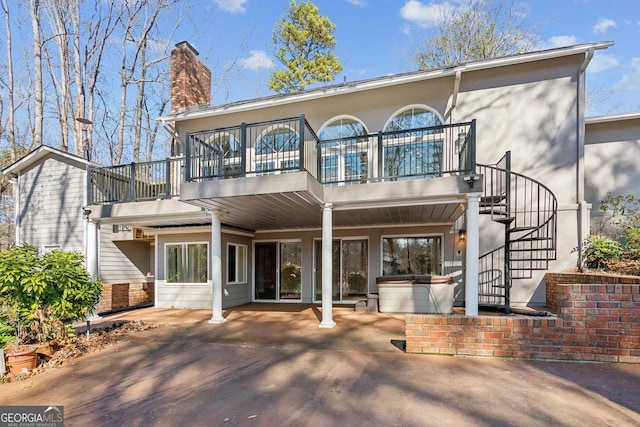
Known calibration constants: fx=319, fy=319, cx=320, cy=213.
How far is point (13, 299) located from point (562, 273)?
10286 mm

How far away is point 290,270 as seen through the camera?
9.91 metres

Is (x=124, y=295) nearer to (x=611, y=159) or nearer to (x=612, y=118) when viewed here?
(x=611, y=159)

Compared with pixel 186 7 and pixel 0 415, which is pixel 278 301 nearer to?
pixel 0 415

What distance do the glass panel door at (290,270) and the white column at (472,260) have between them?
5.39 m

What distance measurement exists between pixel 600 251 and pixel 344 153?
6.00 m

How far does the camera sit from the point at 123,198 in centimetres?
842

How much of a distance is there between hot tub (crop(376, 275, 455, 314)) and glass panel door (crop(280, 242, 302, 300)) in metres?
2.82

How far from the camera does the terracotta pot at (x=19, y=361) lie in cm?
436

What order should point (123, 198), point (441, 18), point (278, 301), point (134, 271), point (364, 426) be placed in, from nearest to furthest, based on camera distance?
point (364, 426) → point (123, 198) → point (278, 301) → point (134, 271) → point (441, 18)

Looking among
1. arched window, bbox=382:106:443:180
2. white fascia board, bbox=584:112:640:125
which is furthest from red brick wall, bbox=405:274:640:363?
white fascia board, bbox=584:112:640:125

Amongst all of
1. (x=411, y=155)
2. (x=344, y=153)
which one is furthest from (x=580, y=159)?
(x=344, y=153)

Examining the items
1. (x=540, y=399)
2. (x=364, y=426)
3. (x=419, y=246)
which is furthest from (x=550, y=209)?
(x=364, y=426)

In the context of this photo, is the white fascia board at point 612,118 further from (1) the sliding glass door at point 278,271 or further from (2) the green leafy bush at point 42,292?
(2) the green leafy bush at point 42,292

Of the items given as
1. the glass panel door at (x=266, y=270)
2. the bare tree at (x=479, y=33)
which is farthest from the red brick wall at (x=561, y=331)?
the bare tree at (x=479, y=33)
